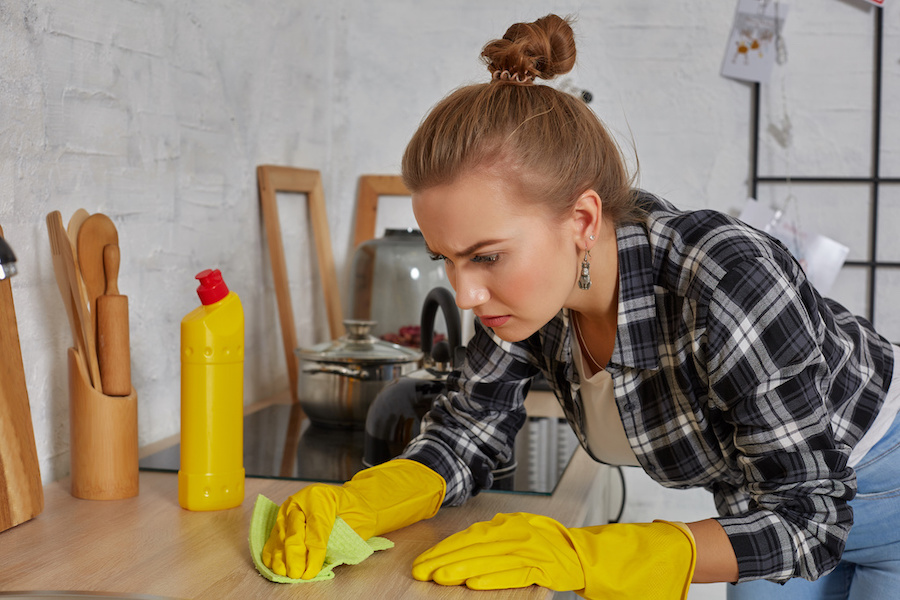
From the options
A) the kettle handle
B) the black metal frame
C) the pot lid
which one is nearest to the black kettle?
the kettle handle

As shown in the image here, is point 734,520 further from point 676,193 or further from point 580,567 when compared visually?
point 676,193

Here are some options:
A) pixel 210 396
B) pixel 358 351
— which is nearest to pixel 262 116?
pixel 358 351

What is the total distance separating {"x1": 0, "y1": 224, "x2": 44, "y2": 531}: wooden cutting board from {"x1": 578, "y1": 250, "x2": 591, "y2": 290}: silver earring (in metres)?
Result: 0.66

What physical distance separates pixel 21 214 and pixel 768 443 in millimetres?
925

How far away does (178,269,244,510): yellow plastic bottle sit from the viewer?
1018 millimetres

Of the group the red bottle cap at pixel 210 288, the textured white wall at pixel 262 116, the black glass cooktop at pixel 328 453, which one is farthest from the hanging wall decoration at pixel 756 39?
the red bottle cap at pixel 210 288

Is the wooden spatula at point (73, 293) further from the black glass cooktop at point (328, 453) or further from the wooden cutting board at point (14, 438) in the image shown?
the black glass cooktop at point (328, 453)

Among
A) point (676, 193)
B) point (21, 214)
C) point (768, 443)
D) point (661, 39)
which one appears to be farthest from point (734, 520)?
point (661, 39)

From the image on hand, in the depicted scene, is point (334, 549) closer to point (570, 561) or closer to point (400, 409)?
point (570, 561)

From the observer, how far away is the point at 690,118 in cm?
204

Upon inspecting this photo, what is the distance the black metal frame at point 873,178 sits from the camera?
1.92 meters

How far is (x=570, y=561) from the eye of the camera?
0.85 m

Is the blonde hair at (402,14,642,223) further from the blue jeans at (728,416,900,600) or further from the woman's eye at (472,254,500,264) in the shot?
the blue jeans at (728,416,900,600)

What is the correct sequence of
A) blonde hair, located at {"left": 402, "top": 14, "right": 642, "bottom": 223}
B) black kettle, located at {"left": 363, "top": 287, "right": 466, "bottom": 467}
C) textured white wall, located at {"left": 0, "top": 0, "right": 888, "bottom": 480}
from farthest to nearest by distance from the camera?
black kettle, located at {"left": 363, "top": 287, "right": 466, "bottom": 467} < textured white wall, located at {"left": 0, "top": 0, "right": 888, "bottom": 480} < blonde hair, located at {"left": 402, "top": 14, "right": 642, "bottom": 223}
